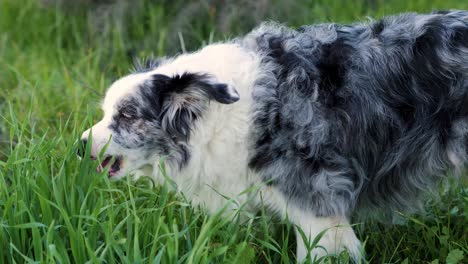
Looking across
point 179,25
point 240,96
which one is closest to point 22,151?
point 240,96

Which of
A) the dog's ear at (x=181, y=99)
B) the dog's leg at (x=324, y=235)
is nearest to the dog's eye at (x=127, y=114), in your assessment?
the dog's ear at (x=181, y=99)

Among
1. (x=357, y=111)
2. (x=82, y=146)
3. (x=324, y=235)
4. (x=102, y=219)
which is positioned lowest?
(x=324, y=235)

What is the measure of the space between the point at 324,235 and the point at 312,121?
0.47 m

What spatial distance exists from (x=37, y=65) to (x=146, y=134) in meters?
2.60

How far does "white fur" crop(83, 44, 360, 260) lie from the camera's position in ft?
8.80

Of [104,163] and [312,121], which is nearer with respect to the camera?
[312,121]

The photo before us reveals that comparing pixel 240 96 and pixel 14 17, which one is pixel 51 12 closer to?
pixel 14 17

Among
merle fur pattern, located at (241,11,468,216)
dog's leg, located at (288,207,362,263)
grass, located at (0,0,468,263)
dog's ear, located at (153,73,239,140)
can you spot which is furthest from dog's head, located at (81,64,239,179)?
dog's leg, located at (288,207,362,263)

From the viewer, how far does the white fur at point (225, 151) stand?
106 inches

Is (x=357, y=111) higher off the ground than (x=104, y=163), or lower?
higher

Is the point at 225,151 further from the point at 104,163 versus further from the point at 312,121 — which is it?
the point at 104,163

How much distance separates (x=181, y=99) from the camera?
2.70 meters

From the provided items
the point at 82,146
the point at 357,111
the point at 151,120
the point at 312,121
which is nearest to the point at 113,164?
the point at 82,146

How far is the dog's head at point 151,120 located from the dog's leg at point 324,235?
54cm
